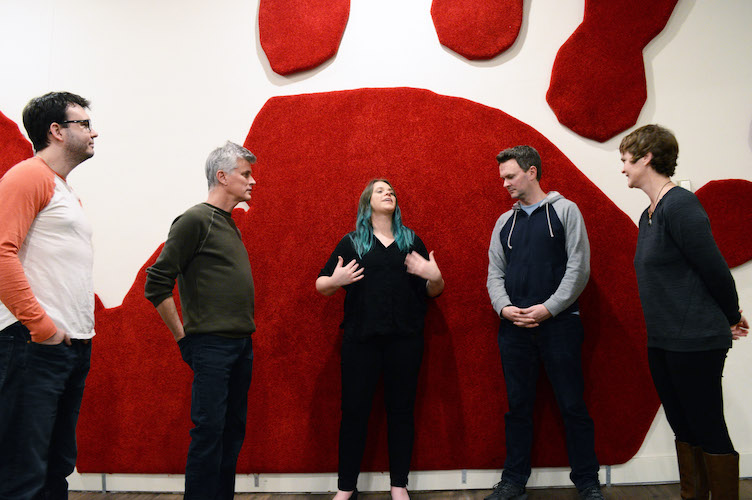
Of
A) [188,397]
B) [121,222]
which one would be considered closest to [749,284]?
[188,397]

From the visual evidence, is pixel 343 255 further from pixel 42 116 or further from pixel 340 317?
pixel 42 116

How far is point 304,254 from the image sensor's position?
2.59m

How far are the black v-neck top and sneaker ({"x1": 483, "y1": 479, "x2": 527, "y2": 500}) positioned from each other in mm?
806

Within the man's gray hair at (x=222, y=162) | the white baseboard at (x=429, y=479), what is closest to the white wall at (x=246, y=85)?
the white baseboard at (x=429, y=479)

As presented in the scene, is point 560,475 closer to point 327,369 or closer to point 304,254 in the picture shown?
point 327,369

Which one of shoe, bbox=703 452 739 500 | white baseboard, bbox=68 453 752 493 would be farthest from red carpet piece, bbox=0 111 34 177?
shoe, bbox=703 452 739 500

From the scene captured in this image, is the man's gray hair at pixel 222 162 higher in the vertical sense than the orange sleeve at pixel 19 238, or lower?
higher

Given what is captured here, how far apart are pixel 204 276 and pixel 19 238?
1.92 feet

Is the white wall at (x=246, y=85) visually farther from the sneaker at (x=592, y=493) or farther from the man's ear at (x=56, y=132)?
the man's ear at (x=56, y=132)

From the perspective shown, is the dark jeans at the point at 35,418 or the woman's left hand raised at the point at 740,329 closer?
the dark jeans at the point at 35,418

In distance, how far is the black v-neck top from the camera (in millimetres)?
2207

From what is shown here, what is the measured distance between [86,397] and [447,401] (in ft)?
6.21

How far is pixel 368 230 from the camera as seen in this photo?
7.69ft

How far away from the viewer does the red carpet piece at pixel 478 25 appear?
8.53ft
